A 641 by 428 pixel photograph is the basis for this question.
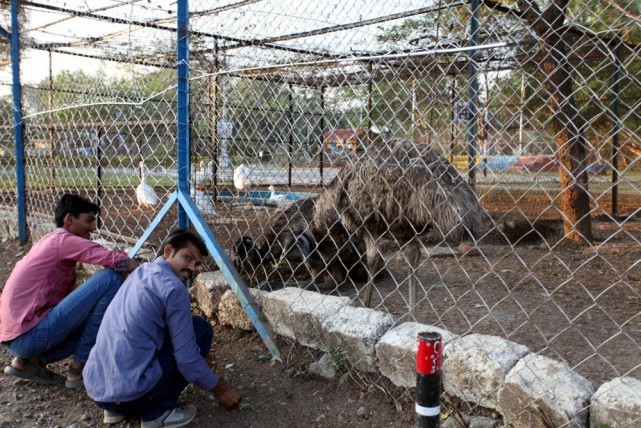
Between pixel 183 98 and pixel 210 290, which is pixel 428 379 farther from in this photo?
pixel 183 98

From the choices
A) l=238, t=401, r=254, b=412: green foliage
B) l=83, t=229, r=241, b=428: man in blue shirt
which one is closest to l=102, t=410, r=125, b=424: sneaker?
l=83, t=229, r=241, b=428: man in blue shirt

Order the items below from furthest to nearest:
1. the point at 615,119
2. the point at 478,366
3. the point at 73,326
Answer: the point at 73,326, the point at 478,366, the point at 615,119

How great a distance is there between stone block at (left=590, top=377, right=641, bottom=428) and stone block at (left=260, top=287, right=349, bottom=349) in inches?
58.7

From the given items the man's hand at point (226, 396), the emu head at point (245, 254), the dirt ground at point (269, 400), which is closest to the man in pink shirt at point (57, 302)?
the dirt ground at point (269, 400)

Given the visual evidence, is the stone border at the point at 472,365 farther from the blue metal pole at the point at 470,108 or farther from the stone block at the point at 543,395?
the blue metal pole at the point at 470,108

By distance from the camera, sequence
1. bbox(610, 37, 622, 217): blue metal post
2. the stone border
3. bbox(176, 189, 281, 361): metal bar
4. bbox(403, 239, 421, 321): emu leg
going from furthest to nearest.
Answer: bbox(403, 239, 421, 321): emu leg → bbox(176, 189, 281, 361): metal bar → the stone border → bbox(610, 37, 622, 217): blue metal post

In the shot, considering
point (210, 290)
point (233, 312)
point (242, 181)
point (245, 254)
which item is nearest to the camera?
point (233, 312)

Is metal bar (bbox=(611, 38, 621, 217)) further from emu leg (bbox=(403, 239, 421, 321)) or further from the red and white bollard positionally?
emu leg (bbox=(403, 239, 421, 321))

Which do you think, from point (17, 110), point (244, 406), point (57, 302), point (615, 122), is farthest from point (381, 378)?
point (17, 110)

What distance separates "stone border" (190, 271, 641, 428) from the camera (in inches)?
86.8

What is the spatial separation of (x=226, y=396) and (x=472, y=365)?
1.21 meters

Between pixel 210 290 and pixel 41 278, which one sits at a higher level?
pixel 41 278

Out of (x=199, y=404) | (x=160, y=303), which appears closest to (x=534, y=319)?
(x=199, y=404)

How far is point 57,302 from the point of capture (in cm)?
342
